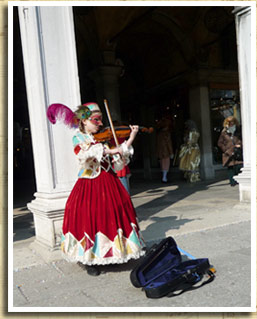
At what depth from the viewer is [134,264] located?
322cm

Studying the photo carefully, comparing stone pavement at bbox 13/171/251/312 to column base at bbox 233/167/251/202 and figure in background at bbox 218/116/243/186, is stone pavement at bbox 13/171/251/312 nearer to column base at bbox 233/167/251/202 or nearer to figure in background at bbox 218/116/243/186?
column base at bbox 233/167/251/202

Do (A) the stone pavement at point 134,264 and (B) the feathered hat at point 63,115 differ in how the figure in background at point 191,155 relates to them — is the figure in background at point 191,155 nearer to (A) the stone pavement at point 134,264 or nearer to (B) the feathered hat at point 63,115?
(A) the stone pavement at point 134,264

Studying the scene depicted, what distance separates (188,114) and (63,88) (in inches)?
292

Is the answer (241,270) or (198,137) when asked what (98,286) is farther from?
(198,137)

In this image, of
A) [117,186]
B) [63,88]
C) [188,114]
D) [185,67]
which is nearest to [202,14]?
[185,67]

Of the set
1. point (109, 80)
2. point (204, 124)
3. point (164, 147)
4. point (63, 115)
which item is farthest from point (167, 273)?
point (204, 124)

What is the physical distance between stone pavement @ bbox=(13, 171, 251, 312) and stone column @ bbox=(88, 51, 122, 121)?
13.6 feet

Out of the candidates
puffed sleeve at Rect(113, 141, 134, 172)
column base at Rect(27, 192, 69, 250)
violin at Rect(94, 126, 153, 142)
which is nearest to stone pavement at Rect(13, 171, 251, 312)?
column base at Rect(27, 192, 69, 250)

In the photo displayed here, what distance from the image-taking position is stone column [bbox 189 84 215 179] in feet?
32.2

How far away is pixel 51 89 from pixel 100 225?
1595 mm

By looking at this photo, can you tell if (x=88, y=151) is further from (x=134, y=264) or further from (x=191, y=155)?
(x=191, y=155)

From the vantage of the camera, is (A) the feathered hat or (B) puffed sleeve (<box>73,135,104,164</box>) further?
(A) the feathered hat

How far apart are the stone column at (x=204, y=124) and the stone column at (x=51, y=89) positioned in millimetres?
6825

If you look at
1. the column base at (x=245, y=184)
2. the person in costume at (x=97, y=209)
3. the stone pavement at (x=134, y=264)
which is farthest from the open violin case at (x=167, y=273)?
the column base at (x=245, y=184)
